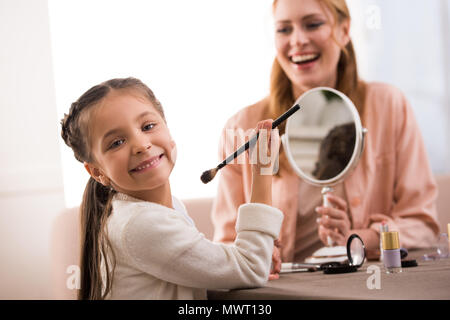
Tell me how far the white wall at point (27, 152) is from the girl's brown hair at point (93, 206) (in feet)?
2.33

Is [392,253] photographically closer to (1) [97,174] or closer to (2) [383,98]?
(1) [97,174]

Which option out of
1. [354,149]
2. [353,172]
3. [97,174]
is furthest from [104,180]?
[353,172]

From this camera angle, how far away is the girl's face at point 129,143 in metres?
0.76

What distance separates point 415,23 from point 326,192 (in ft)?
3.74

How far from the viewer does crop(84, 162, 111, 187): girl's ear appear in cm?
80

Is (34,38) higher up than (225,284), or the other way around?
(34,38)

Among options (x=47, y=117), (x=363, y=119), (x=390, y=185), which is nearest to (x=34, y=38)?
(x=47, y=117)

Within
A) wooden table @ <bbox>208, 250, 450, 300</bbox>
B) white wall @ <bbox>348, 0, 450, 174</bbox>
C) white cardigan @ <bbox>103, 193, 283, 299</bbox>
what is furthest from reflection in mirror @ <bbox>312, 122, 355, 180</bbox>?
white wall @ <bbox>348, 0, 450, 174</bbox>

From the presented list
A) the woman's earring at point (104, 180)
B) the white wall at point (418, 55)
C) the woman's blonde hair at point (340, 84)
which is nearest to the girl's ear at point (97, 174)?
the woman's earring at point (104, 180)

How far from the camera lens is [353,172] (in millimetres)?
1253

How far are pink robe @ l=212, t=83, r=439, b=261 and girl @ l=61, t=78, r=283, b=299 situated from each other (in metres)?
0.48

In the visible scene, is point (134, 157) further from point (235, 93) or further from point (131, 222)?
point (235, 93)

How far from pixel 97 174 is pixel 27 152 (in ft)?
2.56
